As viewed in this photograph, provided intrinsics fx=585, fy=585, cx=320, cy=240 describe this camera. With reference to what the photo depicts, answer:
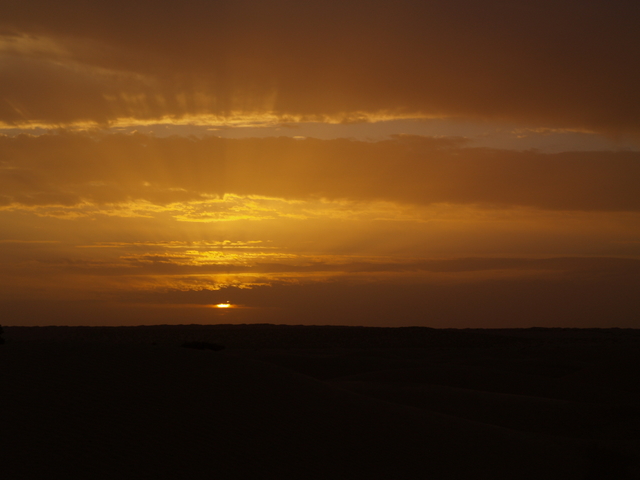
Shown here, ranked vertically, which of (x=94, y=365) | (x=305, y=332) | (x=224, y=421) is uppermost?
(x=305, y=332)

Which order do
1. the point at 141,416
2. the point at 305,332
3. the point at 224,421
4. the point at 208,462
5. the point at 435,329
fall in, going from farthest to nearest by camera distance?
the point at 435,329 → the point at 305,332 → the point at 224,421 → the point at 141,416 → the point at 208,462

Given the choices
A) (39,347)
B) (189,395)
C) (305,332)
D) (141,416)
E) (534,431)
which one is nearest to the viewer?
(141,416)

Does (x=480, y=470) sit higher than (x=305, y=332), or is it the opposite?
(x=305, y=332)

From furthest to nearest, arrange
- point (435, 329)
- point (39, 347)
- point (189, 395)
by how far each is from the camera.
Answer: point (435, 329), point (39, 347), point (189, 395)

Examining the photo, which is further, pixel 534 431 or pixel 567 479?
pixel 534 431

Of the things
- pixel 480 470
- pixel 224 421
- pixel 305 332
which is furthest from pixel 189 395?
pixel 305 332

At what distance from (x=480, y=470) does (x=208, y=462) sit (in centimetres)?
564

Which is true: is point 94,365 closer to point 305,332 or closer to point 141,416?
point 141,416

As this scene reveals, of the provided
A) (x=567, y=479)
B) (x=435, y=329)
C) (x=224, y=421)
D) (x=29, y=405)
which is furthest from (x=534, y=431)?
(x=435, y=329)

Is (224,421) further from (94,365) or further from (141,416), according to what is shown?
(94,365)

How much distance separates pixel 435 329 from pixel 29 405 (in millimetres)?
65380

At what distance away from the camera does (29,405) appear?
980cm

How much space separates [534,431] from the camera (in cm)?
1620

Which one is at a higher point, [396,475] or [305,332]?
[305,332]
